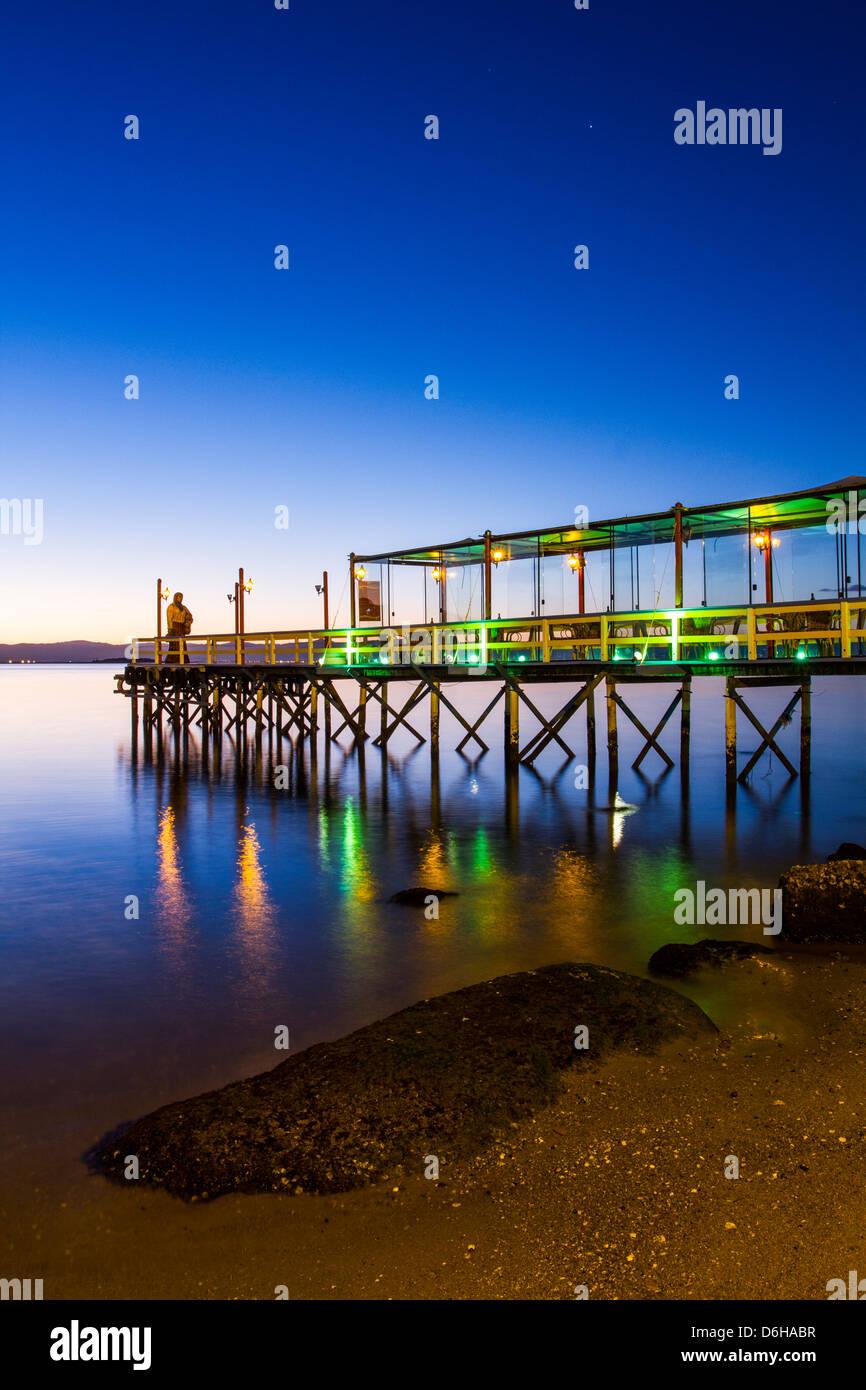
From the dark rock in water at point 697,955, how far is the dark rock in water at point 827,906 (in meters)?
0.79

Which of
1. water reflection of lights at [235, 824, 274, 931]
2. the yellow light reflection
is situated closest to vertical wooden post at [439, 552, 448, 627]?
the yellow light reflection

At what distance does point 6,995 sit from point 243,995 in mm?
2363

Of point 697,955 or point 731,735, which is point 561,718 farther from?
point 697,955

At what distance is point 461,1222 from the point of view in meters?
4.41

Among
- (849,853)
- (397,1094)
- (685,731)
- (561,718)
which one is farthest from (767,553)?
(397,1094)

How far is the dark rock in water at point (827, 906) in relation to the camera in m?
9.05

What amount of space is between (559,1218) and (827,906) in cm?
594

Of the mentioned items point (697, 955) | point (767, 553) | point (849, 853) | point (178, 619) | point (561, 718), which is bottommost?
point (697, 955)

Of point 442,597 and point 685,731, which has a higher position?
point 442,597

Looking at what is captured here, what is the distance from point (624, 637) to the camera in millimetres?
24016

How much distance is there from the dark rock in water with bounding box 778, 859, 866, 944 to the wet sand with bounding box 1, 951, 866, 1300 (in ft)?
11.5

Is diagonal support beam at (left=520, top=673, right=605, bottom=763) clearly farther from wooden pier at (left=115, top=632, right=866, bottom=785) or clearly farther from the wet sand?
the wet sand
